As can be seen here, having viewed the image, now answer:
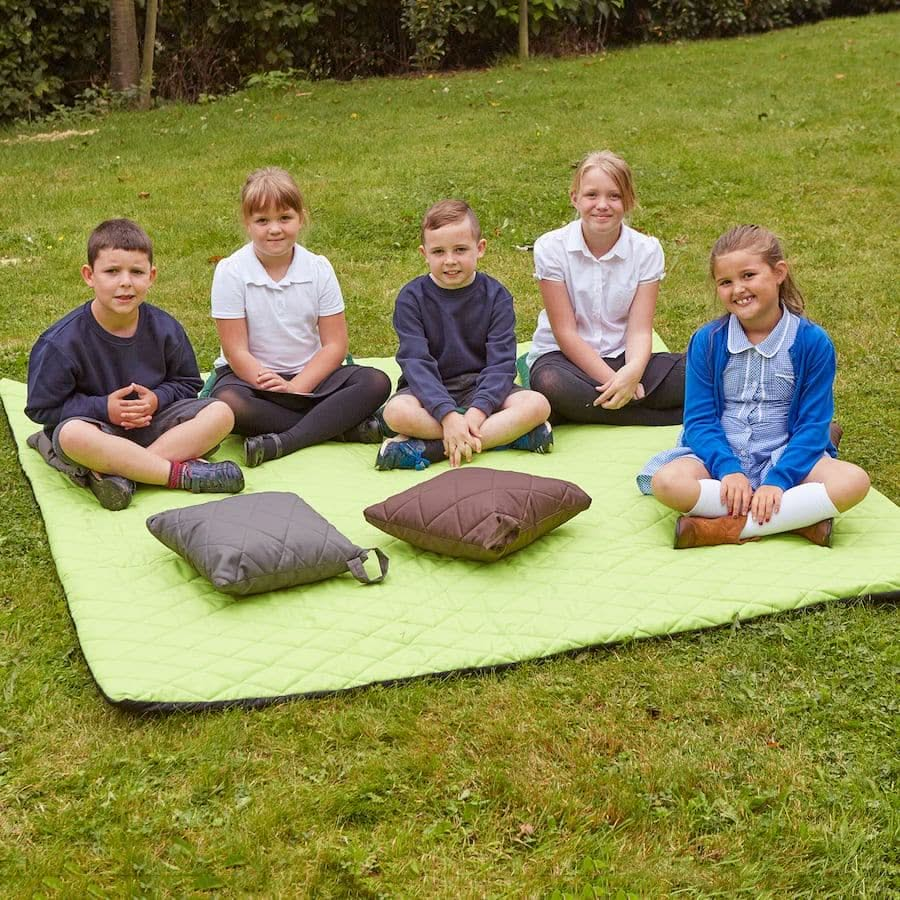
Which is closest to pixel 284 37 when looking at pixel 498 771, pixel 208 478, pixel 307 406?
pixel 307 406

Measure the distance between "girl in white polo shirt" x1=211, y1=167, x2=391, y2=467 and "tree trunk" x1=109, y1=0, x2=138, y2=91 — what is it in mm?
7732

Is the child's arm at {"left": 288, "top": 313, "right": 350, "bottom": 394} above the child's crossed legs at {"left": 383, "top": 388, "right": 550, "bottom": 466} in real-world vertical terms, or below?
above

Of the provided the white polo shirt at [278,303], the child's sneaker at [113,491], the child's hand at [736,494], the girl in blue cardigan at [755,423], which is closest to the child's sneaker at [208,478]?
the child's sneaker at [113,491]

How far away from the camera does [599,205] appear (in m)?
4.64

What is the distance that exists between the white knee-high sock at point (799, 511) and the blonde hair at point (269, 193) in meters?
2.13

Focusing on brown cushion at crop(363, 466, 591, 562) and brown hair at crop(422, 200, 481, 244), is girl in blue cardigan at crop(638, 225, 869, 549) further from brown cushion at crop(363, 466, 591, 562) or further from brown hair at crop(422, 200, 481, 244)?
brown hair at crop(422, 200, 481, 244)

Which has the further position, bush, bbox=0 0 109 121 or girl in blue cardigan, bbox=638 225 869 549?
bush, bbox=0 0 109 121

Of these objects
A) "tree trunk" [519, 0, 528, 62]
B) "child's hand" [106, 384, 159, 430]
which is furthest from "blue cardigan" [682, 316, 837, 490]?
"tree trunk" [519, 0, 528, 62]

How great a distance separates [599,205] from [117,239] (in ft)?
6.02

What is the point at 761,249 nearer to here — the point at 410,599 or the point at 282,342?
the point at 410,599

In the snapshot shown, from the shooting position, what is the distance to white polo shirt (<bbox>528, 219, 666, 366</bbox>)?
15.6 feet

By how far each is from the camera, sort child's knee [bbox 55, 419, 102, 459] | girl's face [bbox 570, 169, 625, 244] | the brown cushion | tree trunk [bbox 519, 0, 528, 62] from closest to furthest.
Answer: the brown cushion < child's knee [bbox 55, 419, 102, 459] < girl's face [bbox 570, 169, 625, 244] < tree trunk [bbox 519, 0, 528, 62]

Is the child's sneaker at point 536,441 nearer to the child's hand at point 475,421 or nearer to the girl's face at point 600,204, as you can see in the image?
the child's hand at point 475,421

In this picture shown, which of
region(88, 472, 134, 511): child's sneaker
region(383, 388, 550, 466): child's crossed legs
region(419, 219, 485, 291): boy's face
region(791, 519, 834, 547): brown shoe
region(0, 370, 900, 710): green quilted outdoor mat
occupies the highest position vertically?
region(419, 219, 485, 291): boy's face
